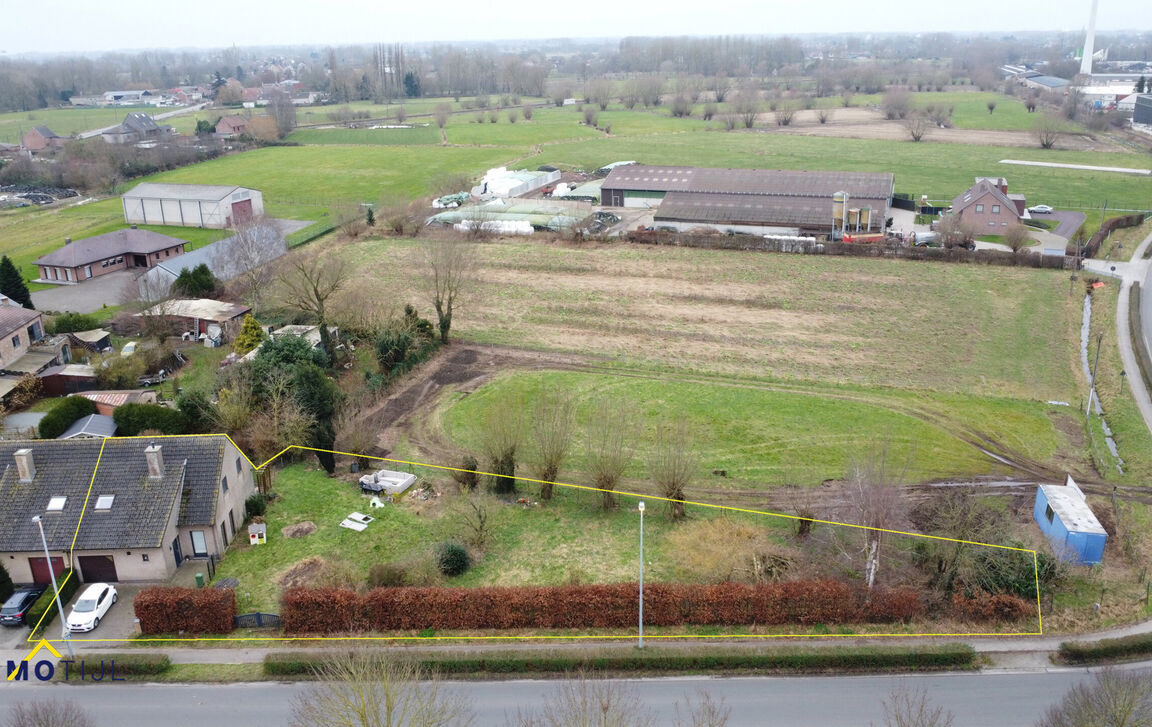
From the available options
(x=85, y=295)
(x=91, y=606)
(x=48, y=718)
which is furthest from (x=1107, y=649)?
(x=85, y=295)

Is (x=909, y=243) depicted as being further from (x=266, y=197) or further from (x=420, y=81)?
(x=420, y=81)

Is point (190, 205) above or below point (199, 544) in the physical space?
above

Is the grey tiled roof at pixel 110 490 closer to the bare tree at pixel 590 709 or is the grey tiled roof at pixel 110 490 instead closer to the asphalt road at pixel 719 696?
the asphalt road at pixel 719 696

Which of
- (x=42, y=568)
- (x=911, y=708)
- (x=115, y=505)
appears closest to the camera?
(x=911, y=708)

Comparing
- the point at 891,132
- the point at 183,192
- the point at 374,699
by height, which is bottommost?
the point at 374,699

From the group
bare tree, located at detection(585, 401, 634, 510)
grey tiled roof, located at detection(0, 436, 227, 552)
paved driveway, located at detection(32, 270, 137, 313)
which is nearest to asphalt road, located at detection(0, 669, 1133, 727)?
grey tiled roof, located at detection(0, 436, 227, 552)

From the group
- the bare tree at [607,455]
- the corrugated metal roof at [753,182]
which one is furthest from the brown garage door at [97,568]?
the corrugated metal roof at [753,182]

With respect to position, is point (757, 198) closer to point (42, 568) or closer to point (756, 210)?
point (756, 210)
